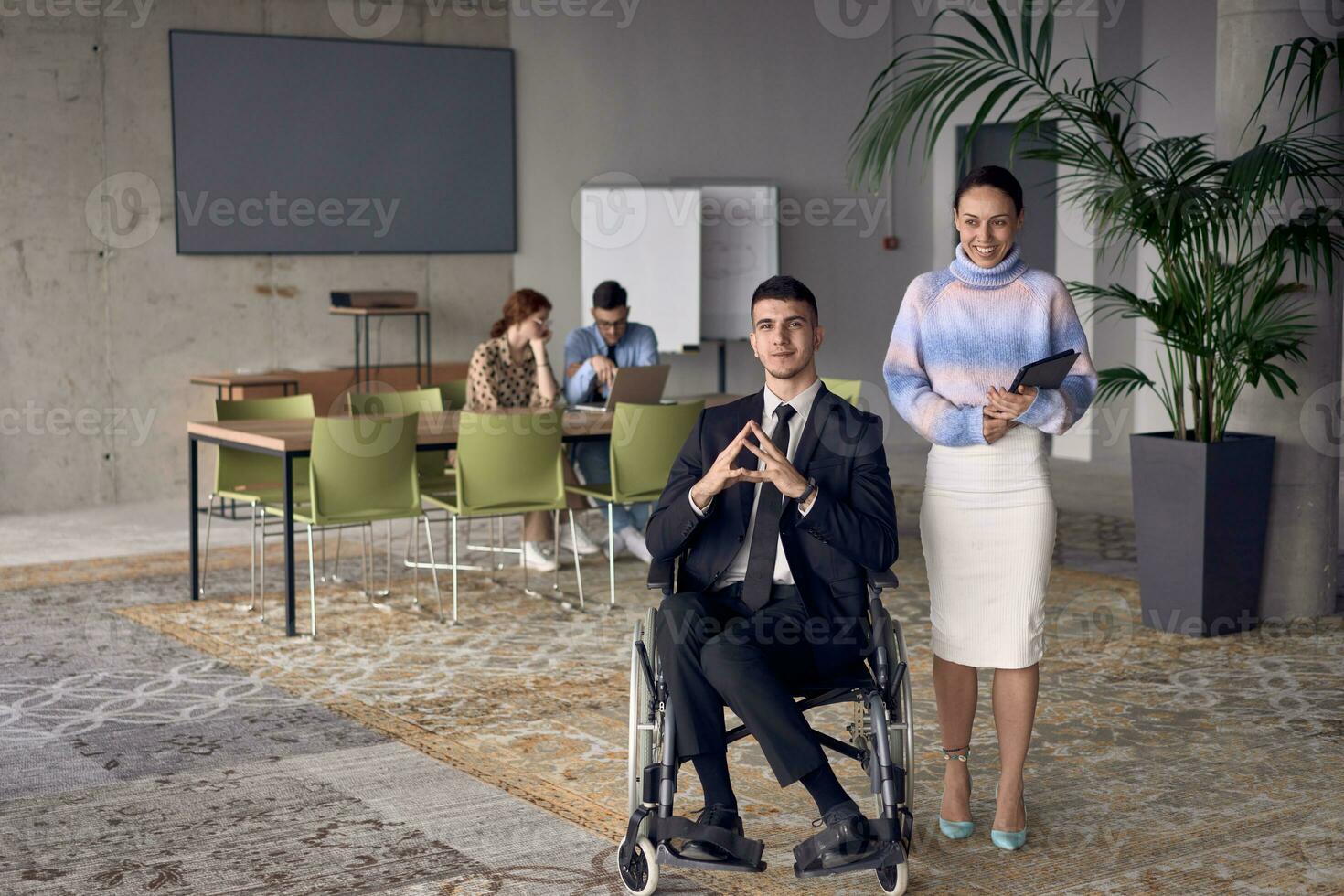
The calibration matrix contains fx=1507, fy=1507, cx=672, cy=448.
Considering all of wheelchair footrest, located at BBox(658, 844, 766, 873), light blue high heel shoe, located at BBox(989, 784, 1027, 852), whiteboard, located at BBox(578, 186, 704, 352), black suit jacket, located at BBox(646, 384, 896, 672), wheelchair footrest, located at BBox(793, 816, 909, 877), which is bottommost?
light blue high heel shoe, located at BBox(989, 784, 1027, 852)

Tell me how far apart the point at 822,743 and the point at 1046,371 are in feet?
3.35

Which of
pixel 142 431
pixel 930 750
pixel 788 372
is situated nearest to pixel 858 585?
pixel 788 372

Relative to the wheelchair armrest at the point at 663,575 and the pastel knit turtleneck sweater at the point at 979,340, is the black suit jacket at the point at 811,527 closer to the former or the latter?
the wheelchair armrest at the point at 663,575

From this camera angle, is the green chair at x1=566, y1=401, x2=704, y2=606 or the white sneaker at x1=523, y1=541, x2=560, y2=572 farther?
the white sneaker at x1=523, y1=541, x2=560, y2=572

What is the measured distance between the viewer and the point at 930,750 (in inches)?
181

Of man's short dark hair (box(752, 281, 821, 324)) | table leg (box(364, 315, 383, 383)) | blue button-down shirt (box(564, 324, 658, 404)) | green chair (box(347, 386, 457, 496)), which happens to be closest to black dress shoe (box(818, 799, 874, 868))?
man's short dark hair (box(752, 281, 821, 324))

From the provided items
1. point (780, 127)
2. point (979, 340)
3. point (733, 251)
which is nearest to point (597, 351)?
point (733, 251)

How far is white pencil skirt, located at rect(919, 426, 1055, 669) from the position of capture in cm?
372

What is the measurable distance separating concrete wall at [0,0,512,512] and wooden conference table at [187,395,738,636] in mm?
3649

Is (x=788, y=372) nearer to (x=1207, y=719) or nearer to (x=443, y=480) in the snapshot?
(x=1207, y=719)

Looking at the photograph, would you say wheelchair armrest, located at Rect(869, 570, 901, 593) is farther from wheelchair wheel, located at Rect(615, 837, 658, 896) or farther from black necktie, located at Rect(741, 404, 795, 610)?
wheelchair wheel, located at Rect(615, 837, 658, 896)

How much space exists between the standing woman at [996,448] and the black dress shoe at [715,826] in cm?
77

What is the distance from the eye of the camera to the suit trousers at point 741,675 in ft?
10.9

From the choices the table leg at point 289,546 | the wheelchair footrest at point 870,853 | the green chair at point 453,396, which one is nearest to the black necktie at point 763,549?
the wheelchair footrest at point 870,853
